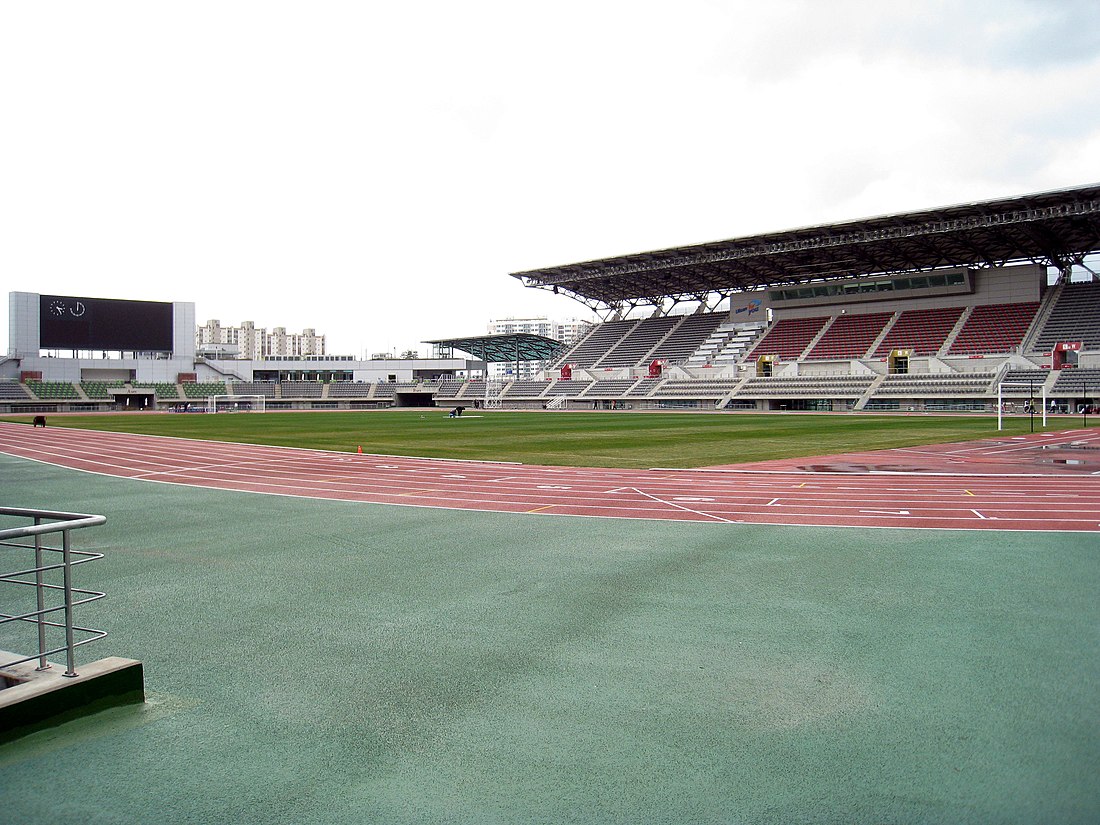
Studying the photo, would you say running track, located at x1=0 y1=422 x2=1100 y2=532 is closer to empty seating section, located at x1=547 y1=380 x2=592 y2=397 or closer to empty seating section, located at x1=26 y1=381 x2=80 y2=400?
empty seating section, located at x1=547 y1=380 x2=592 y2=397

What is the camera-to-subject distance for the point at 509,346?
312 feet

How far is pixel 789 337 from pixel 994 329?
17.6 meters

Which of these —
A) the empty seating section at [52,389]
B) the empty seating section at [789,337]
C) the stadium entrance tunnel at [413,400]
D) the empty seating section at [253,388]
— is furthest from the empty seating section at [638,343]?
the empty seating section at [52,389]

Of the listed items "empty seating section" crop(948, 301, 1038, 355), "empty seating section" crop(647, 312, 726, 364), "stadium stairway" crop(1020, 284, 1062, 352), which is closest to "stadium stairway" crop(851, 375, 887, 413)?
"empty seating section" crop(948, 301, 1038, 355)

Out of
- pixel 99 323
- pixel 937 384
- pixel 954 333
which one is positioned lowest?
pixel 937 384

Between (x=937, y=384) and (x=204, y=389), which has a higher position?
(x=937, y=384)

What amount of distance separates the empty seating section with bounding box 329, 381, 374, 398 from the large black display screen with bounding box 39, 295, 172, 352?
82.2ft

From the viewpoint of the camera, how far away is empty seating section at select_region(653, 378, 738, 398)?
68.2 m

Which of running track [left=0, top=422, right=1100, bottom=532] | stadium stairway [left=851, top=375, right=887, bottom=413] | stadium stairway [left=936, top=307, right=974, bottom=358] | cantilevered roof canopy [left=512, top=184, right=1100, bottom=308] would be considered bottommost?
running track [left=0, top=422, right=1100, bottom=532]

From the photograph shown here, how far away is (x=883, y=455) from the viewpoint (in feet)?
67.4

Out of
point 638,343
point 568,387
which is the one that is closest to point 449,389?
point 568,387

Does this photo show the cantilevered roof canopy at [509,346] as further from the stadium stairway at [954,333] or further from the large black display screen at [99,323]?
the stadium stairway at [954,333]

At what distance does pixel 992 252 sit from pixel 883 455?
50.9m

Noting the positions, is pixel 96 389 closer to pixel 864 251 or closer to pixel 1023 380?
pixel 864 251
